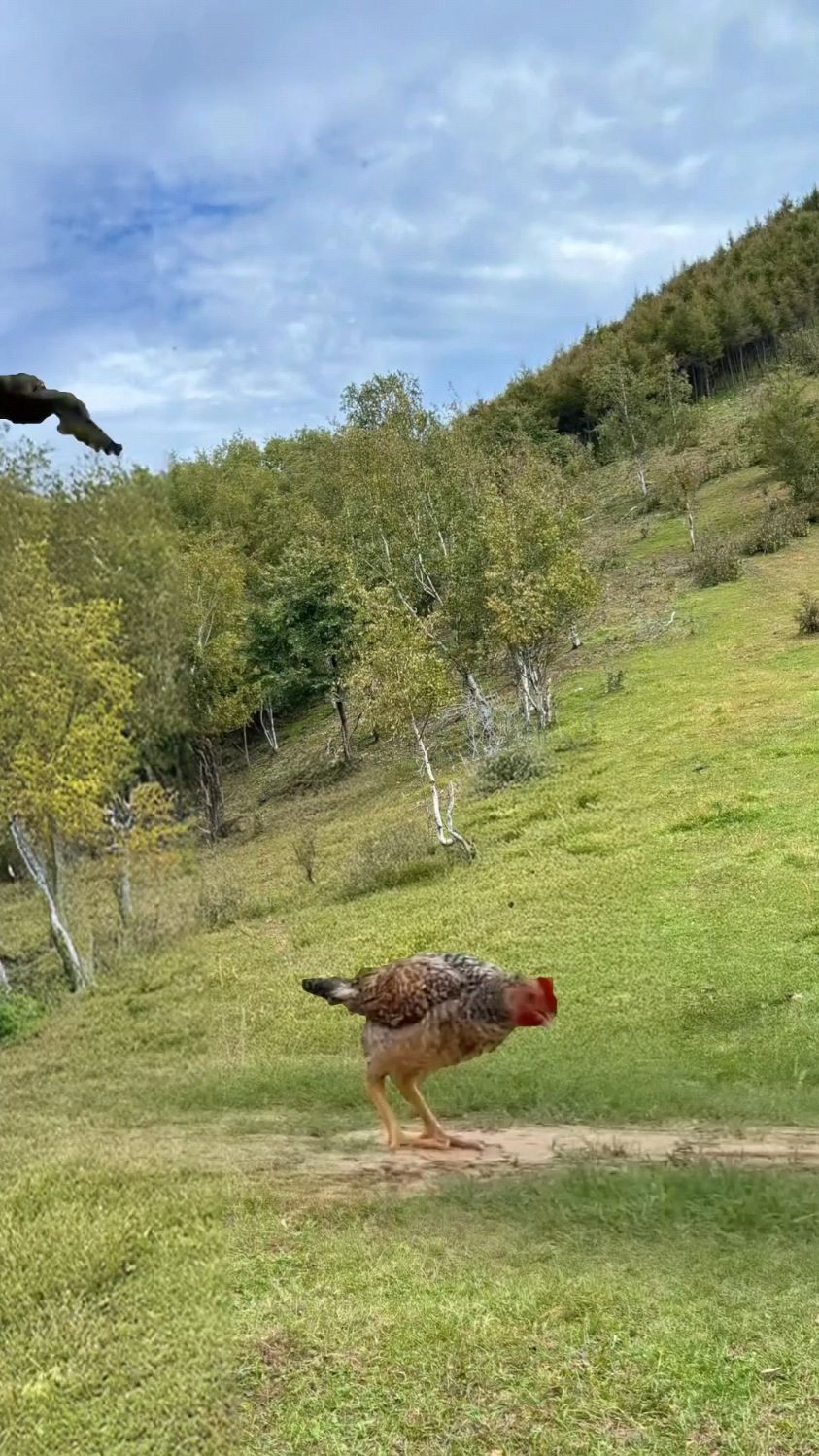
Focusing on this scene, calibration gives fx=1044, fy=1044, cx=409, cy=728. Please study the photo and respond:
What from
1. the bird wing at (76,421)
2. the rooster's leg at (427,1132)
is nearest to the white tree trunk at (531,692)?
the rooster's leg at (427,1132)

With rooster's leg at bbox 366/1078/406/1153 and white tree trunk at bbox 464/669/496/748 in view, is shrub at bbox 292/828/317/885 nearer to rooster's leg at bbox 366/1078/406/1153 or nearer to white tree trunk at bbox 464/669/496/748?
white tree trunk at bbox 464/669/496/748

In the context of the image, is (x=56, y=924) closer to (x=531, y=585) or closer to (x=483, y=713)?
(x=483, y=713)

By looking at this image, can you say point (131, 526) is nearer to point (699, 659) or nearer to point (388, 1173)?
point (388, 1173)

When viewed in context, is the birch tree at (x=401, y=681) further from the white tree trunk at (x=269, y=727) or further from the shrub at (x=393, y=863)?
the white tree trunk at (x=269, y=727)

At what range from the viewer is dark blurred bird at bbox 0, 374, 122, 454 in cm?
265

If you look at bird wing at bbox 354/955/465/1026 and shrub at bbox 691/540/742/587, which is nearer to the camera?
bird wing at bbox 354/955/465/1026

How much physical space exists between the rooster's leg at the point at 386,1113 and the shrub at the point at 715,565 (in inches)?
1250

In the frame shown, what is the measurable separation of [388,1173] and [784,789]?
1257 centimetres

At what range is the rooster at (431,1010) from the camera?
18.5ft

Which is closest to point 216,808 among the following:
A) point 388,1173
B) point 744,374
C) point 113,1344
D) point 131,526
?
point 131,526

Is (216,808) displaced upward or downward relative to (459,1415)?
upward

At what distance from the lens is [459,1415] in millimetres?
3883

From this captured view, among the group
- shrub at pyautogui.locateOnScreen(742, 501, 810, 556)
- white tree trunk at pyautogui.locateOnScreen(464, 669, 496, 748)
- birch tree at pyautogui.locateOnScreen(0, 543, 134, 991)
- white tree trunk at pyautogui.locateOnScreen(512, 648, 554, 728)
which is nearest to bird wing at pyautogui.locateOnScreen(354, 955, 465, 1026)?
birch tree at pyautogui.locateOnScreen(0, 543, 134, 991)

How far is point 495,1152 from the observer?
6.45 metres
